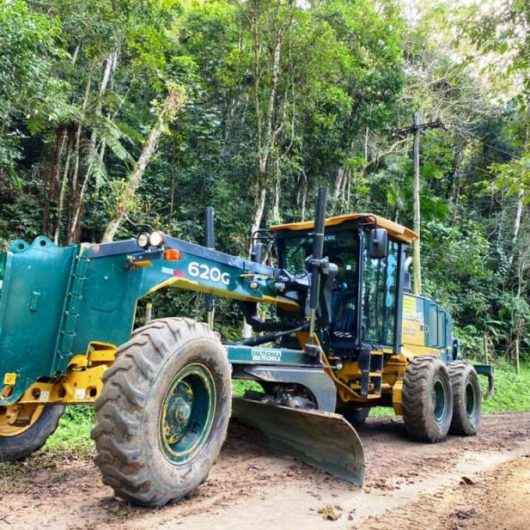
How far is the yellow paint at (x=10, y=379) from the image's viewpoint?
3.73 meters

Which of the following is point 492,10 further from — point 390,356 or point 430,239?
point 430,239

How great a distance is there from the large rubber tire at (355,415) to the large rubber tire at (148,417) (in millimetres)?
4747

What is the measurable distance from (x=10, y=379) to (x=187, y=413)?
125 centimetres

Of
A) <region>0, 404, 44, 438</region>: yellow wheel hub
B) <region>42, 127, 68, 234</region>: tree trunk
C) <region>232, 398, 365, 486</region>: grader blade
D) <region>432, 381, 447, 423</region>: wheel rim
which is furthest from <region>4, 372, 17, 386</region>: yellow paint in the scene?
<region>42, 127, 68, 234</region>: tree trunk

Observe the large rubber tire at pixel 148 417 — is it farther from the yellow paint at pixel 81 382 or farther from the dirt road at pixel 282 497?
the yellow paint at pixel 81 382

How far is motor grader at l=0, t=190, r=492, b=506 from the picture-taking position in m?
3.40

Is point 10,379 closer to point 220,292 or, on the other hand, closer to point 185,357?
point 185,357

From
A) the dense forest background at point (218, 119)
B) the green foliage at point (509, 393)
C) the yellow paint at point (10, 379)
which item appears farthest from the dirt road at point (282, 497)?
the green foliage at point (509, 393)

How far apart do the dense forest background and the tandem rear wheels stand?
106 inches

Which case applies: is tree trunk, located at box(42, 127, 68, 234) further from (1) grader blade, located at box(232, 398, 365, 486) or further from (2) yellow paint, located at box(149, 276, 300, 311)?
(1) grader blade, located at box(232, 398, 365, 486)

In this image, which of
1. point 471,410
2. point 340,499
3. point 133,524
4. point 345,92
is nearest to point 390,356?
point 471,410

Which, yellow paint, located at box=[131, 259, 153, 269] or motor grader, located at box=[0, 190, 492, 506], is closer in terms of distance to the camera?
motor grader, located at box=[0, 190, 492, 506]

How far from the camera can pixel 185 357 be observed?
368 cm

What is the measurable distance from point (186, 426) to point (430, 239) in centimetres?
1767
